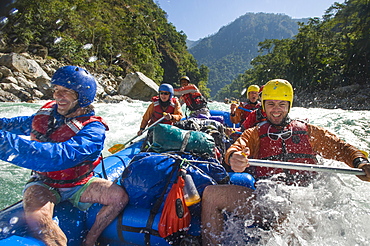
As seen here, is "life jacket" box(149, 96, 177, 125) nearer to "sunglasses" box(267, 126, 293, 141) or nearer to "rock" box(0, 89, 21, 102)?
"sunglasses" box(267, 126, 293, 141)

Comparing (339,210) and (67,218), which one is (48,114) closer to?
(67,218)

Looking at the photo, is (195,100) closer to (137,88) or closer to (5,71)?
(5,71)

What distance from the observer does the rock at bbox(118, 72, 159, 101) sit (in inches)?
779

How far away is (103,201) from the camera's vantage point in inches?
80.7

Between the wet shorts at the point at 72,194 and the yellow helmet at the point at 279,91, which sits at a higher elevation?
the yellow helmet at the point at 279,91

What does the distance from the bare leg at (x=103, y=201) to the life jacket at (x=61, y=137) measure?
0.48ft

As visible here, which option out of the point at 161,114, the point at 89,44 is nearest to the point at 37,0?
the point at 89,44

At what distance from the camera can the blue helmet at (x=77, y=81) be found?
2068mm

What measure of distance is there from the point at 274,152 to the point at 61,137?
2.18 metres

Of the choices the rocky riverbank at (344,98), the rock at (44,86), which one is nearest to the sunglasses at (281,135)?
the rock at (44,86)

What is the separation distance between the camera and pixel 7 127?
216 centimetres

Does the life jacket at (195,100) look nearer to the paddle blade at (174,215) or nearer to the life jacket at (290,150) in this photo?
the life jacket at (290,150)

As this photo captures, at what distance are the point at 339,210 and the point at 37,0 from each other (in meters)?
26.8

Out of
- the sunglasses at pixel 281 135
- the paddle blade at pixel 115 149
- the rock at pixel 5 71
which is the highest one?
the rock at pixel 5 71
